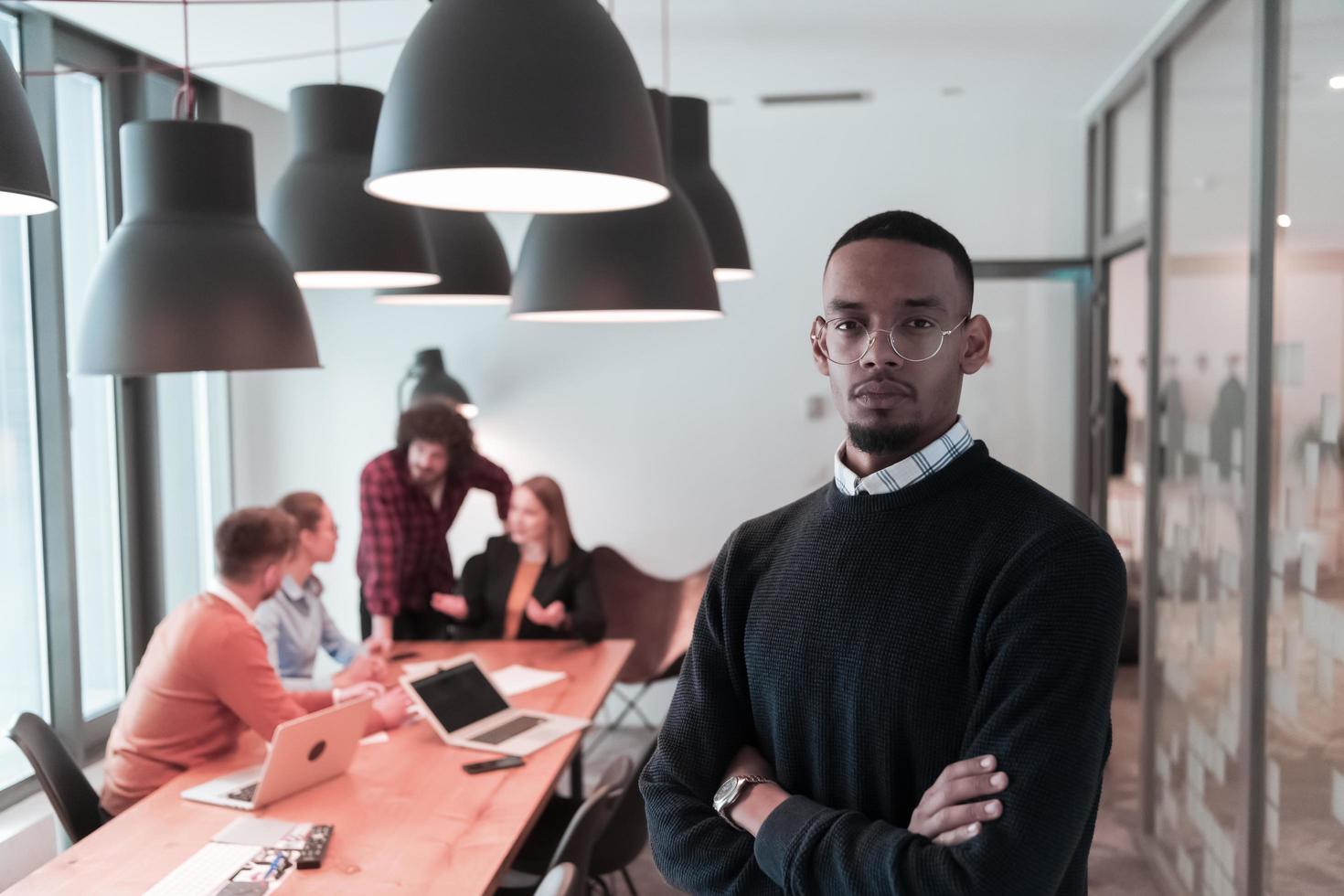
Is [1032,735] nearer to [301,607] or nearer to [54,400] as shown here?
[301,607]

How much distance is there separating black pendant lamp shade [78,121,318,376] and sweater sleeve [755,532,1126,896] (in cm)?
131

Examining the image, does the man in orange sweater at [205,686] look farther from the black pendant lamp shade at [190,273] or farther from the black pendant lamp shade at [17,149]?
the black pendant lamp shade at [17,149]

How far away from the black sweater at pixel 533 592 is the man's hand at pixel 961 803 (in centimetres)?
294

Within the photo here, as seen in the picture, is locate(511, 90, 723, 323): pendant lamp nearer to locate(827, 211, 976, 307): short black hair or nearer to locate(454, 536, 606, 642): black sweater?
locate(827, 211, 976, 307): short black hair

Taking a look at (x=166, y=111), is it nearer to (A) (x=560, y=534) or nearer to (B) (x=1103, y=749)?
(A) (x=560, y=534)

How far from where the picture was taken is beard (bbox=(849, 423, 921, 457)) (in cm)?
133

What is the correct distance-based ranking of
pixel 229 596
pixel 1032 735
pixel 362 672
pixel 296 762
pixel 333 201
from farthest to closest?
pixel 362 672, pixel 229 596, pixel 296 762, pixel 333 201, pixel 1032 735

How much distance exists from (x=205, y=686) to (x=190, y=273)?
1183 mm

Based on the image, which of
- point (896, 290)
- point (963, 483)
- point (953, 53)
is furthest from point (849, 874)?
point (953, 53)

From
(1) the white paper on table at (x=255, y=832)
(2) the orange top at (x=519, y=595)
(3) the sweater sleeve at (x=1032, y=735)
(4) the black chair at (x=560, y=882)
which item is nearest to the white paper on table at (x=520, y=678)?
(2) the orange top at (x=519, y=595)

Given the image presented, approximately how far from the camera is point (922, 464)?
1.33 meters

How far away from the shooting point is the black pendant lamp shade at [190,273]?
1.90 m

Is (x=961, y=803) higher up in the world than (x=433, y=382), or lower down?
lower down

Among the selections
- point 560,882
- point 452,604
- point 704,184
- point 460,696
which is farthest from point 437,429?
point 560,882
